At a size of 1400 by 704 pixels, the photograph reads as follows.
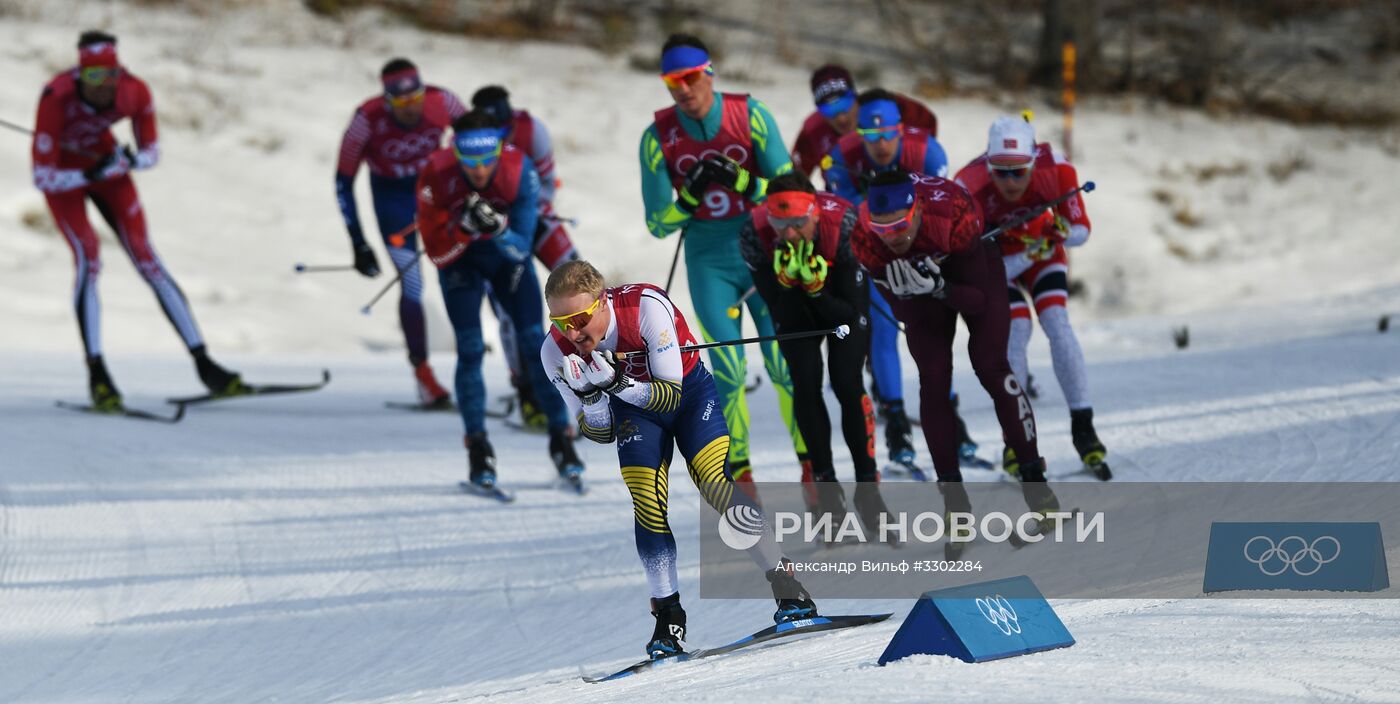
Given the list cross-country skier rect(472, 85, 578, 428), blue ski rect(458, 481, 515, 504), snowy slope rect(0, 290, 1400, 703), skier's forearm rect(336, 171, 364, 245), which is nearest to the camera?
snowy slope rect(0, 290, 1400, 703)

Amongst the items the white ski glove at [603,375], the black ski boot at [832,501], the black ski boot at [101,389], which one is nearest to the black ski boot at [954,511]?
the black ski boot at [832,501]

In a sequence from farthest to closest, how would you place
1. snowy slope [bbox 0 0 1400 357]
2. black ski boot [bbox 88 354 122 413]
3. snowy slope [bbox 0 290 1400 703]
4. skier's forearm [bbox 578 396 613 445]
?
snowy slope [bbox 0 0 1400 357] → black ski boot [bbox 88 354 122 413] → skier's forearm [bbox 578 396 613 445] → snowy slope [bbox 0 290 1400 703]

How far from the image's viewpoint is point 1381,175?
62.0ft

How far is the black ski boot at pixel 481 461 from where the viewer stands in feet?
28.6

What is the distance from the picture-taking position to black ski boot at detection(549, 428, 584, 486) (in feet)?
28.8

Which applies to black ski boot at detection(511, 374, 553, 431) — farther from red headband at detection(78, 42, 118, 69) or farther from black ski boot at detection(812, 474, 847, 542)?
black ski boot at detection(812, 474, 847, 542)

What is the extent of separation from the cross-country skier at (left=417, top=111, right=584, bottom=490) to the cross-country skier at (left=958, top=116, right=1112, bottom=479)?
2.38m

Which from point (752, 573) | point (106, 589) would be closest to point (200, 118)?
point (106, 589)

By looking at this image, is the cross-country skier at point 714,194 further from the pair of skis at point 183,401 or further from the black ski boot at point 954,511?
the pair of skis at point 183,401

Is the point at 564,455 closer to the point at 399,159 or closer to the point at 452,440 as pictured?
the point at 452,440

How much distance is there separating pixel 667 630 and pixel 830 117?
414 centimetres

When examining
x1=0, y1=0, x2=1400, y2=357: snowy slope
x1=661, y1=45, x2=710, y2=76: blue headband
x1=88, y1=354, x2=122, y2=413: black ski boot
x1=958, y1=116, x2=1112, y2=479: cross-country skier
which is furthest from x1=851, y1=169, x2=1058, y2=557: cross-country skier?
x1=0, y1=0, x2=1400, y2=357: snowy slope

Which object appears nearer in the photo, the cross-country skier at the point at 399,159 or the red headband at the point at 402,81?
the red headband at the point at 402,81

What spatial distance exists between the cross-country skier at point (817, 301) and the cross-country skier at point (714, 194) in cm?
47
